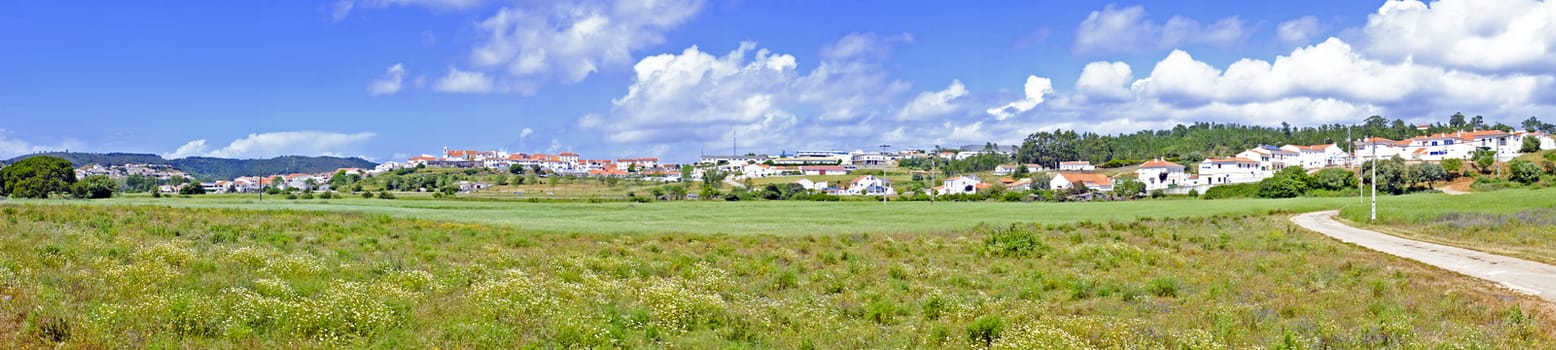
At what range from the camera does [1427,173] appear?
116188 millimetres

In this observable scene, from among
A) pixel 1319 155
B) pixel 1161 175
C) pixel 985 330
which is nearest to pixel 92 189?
pixel 985 330

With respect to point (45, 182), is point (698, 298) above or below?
below

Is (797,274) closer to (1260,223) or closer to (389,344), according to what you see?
(389,344)

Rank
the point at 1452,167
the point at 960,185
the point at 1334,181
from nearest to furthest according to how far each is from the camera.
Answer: the point at 1334,181, the point at 1452,167, the point at 960,185

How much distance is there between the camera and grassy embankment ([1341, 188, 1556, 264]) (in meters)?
34.6

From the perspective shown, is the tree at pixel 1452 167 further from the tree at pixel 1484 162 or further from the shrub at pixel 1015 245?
the shrub at pixel 1015 245

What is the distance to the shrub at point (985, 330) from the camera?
1411cm

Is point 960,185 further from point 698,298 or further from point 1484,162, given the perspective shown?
point 698,298

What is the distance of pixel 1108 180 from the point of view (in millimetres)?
149500

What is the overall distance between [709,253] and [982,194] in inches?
3855

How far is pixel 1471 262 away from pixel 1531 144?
167 meters

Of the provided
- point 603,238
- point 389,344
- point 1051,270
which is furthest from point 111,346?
point 603,238

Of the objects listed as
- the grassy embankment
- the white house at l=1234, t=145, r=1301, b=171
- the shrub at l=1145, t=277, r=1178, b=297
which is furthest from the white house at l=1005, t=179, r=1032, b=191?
the shrub at l=1145, t=277, r=1178, b=297

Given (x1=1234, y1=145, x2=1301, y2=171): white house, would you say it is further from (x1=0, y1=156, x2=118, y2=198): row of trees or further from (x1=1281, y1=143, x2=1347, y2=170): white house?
(x1=0, y1=156, x2=118, y2=198): row of trees
